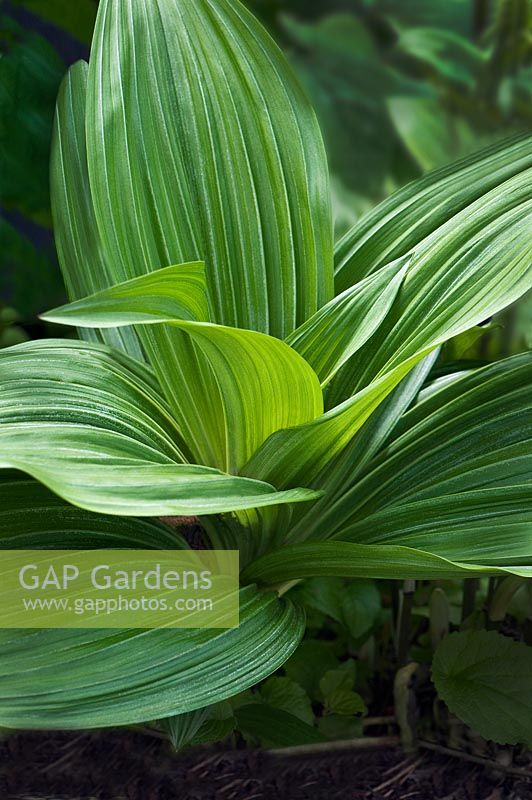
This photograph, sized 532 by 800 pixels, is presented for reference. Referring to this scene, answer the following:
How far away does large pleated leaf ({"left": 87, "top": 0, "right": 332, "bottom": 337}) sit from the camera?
0.71 meters

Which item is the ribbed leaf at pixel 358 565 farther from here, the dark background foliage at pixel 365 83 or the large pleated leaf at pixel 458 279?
the dark background foliage at pixel 365 83

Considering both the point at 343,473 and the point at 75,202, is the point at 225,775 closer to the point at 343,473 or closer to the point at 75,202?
the point at 343,473

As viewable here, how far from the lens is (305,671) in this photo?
85 cm

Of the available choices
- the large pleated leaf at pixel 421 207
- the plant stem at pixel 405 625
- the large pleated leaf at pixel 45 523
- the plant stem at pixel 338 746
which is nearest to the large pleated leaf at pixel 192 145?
the large pleated leaf at pixel 421 207

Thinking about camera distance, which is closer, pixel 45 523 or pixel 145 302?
pixel 145 302

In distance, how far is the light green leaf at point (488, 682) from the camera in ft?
2.36

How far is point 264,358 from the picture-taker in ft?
A: 1.96

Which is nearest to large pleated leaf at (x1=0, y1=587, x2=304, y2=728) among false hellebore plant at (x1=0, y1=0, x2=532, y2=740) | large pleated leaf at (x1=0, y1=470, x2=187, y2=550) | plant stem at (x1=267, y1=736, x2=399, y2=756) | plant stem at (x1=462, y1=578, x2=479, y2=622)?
false hellebore plant at (x1=0, y1=0, x2=532, y2=740)

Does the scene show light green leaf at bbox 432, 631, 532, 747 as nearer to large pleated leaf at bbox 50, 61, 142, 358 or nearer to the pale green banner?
the pale green banner

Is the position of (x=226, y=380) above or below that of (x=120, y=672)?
above

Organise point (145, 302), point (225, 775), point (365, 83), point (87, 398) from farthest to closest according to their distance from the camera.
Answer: point (365, 83), point (225, 775), point (87, 398), point (145, 302)

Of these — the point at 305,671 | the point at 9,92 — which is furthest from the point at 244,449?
the point at 9,92

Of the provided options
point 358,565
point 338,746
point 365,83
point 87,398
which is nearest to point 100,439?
point 87,398

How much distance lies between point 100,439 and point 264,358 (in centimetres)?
14
